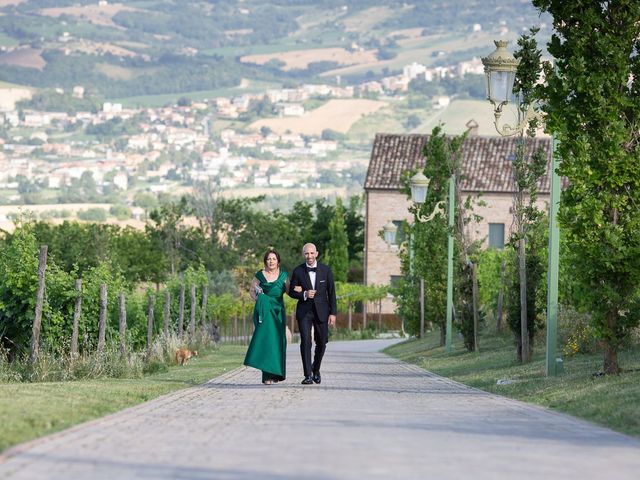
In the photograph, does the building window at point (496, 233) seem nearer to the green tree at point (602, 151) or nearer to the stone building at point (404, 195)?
the stone building at point (404, 195)

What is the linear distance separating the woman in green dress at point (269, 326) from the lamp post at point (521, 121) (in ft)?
12.6

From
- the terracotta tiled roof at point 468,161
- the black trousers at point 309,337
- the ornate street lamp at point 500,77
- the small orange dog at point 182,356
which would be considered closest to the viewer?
the ornate street lamp at point 500,77

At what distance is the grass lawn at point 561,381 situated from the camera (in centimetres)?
1491

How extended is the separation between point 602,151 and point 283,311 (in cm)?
513

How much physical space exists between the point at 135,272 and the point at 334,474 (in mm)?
78008

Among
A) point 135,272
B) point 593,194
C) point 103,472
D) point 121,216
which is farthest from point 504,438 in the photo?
point 121,216

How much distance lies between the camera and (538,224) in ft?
87.5

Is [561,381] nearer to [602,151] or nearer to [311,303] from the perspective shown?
[602,151]

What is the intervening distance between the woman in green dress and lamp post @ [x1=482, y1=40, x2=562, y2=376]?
12.6 ft

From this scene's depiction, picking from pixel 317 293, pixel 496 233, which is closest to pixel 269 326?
pixel 317 293

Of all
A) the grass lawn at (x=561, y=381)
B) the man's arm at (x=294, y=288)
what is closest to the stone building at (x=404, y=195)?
the grass lawn at (x=561, y=381)

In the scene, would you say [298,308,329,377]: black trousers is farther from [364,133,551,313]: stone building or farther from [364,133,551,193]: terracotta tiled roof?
[364,133,551,193]: terracotta tiled roof

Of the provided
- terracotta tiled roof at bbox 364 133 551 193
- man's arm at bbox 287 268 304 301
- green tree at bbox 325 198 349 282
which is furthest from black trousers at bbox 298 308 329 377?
green tree at bbox 325 198 349 282

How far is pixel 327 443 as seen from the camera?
38.2 ft
